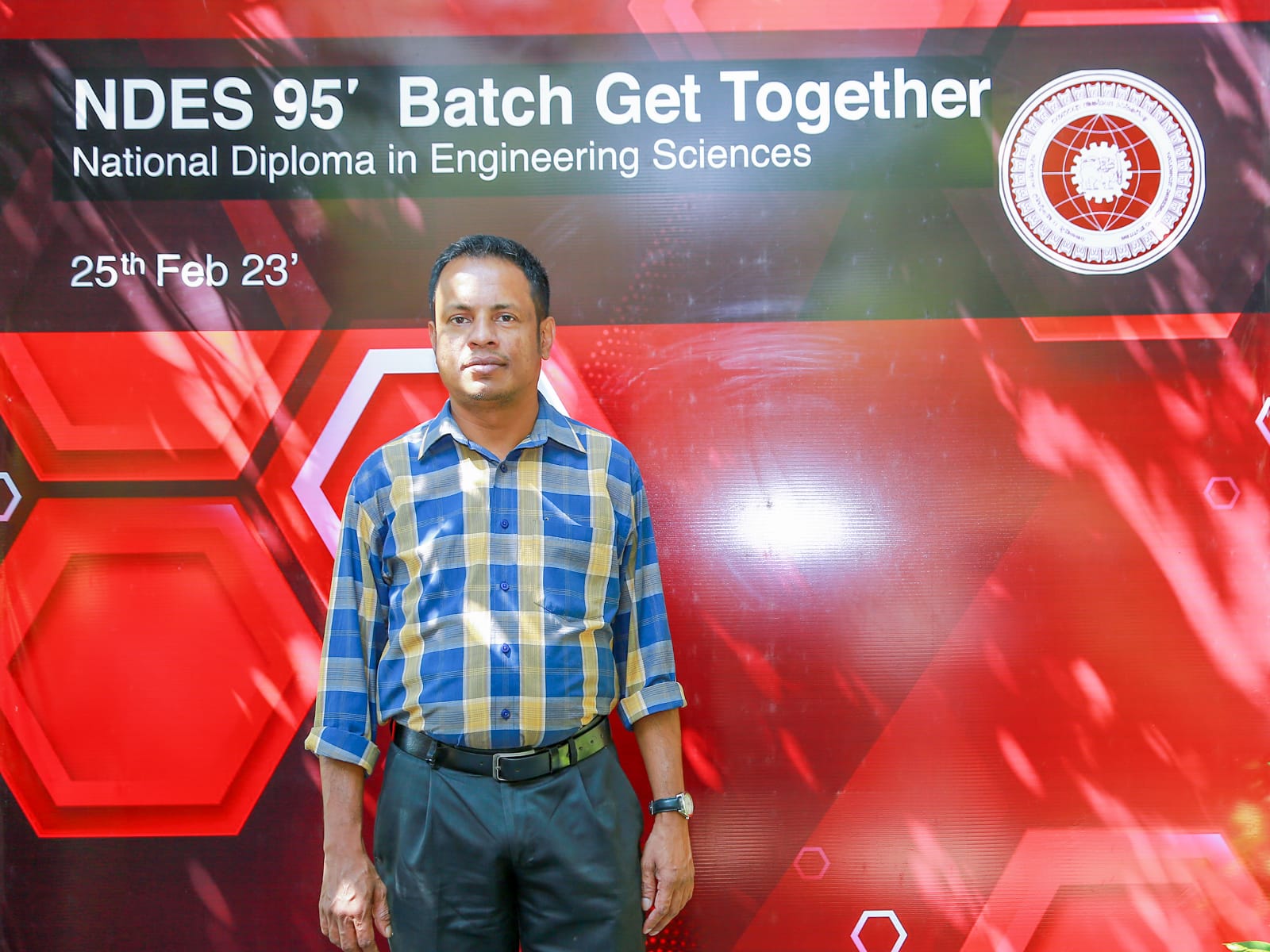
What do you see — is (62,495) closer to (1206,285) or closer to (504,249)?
(504,249)

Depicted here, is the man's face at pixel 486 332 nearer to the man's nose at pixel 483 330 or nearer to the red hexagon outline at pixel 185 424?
the man's nose at pixel 483 330

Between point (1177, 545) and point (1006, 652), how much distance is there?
504 mm

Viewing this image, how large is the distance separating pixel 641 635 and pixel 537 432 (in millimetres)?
450

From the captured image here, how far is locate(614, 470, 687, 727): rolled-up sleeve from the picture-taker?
5.88ft

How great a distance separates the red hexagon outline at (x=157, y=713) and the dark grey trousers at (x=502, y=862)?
0.69 m

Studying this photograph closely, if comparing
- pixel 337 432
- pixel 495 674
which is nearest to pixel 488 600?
pixel 495 674

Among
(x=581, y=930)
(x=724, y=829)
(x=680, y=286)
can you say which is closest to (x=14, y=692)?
(x=581, y=930)

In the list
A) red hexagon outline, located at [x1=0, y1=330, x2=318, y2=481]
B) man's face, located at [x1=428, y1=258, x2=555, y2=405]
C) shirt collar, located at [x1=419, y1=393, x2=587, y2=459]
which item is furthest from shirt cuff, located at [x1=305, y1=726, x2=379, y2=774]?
red hexagon outline, located at [x1=0, y1=330, x2=318, y2=481]

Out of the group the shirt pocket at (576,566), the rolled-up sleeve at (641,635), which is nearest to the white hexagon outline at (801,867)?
the rolled-up sleeve at (641,635)

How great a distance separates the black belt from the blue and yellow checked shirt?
19 millimetres

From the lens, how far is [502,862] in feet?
5.44

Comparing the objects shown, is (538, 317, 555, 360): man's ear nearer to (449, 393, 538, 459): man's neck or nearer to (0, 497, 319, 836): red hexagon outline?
(449, 393, 538, 459): man's neck

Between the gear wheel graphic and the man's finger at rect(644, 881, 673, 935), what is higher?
the gear wheel graphic

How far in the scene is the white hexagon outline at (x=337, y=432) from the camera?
2.29 meters
